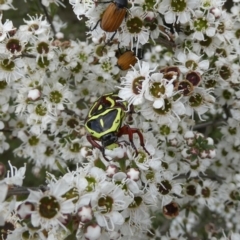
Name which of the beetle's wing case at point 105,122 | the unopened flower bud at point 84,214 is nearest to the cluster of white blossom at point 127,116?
the unopened flower bud at point 84,214

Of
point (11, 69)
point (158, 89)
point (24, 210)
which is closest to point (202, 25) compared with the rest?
point (158, 89)

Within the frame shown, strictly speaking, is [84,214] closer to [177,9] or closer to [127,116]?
[127,116]

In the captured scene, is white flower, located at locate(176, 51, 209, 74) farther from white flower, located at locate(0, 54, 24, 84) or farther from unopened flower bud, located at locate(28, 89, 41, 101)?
white flower, located at locate(0, 54, 24, 84)

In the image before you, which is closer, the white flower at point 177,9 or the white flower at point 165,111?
the white flower at point 165,111

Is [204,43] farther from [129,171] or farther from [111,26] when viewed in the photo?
[129,171]

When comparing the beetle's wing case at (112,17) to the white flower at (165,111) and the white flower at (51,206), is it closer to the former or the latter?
the white flower at (165,111)

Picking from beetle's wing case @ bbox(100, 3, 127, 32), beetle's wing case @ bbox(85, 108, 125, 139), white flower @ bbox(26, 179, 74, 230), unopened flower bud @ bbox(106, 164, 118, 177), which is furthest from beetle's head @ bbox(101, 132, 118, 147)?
beetle's wing case @ bbox(100, 3, 127, 32)

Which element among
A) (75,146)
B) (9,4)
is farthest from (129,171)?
(9,4)
